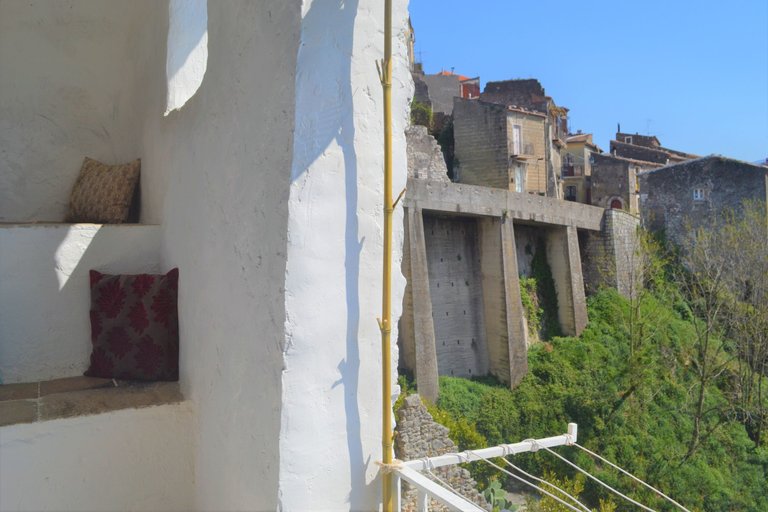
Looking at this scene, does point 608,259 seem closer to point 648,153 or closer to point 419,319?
point 419,319

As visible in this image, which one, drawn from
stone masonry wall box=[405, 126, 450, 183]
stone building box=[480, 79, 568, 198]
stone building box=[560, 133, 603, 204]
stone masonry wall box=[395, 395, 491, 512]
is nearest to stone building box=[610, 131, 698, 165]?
stone building box=[560, 133, 603, 204]

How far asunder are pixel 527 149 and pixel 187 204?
18.3 m

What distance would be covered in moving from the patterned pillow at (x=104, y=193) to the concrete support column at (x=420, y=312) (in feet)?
26.5

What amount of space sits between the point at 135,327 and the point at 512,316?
37.5ft

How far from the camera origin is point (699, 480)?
39.4 ft

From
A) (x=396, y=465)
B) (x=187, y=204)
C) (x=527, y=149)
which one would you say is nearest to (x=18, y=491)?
(x=187, y=204)

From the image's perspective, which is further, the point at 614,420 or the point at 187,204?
the point at 614,420

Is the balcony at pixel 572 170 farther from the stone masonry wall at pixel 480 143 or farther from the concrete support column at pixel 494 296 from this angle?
the concrete support column at pixel 494 296

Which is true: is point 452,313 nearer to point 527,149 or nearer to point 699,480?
point 699,480

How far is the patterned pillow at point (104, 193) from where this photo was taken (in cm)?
274

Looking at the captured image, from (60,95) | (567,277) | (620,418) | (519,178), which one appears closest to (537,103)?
(519,178)

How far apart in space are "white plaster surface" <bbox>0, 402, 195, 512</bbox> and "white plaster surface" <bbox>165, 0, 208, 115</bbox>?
3.78ft

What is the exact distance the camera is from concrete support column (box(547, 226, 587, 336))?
49.8ft

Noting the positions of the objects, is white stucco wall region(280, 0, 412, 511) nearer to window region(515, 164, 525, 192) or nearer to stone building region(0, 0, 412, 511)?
stone building region(0, 0, 412, 511)
